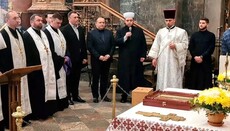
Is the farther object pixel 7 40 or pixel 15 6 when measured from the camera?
pixel 15 6

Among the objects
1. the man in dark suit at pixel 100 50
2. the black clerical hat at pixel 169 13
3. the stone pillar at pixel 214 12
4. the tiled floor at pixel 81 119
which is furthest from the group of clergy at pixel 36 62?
the stone pillar at pixel 214 12

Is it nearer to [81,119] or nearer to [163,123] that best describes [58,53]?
[81,119]

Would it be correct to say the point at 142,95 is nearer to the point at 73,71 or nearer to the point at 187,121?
the point at 187,121

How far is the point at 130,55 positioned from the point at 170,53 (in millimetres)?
827

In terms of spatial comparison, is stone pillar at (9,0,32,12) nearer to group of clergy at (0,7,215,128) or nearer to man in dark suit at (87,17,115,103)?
group of clergy at (0,7,215,128)

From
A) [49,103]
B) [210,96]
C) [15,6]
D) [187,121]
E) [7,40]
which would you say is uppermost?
[15,6]

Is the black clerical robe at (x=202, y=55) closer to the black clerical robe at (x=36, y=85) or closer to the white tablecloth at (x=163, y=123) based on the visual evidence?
the black clerical robe at (x=36, y=85)

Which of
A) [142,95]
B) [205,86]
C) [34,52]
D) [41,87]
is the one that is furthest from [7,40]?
[205,86]

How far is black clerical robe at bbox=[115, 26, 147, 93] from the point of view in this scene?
315 inches

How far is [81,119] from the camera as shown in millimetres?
6707

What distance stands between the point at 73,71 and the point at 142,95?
122 inches

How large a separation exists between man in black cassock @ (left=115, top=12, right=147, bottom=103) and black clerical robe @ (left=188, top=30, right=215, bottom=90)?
3.65 ft

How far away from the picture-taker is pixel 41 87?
662cm

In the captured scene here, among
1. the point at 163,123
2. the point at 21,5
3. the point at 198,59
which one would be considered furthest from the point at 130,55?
the point at 163,123
